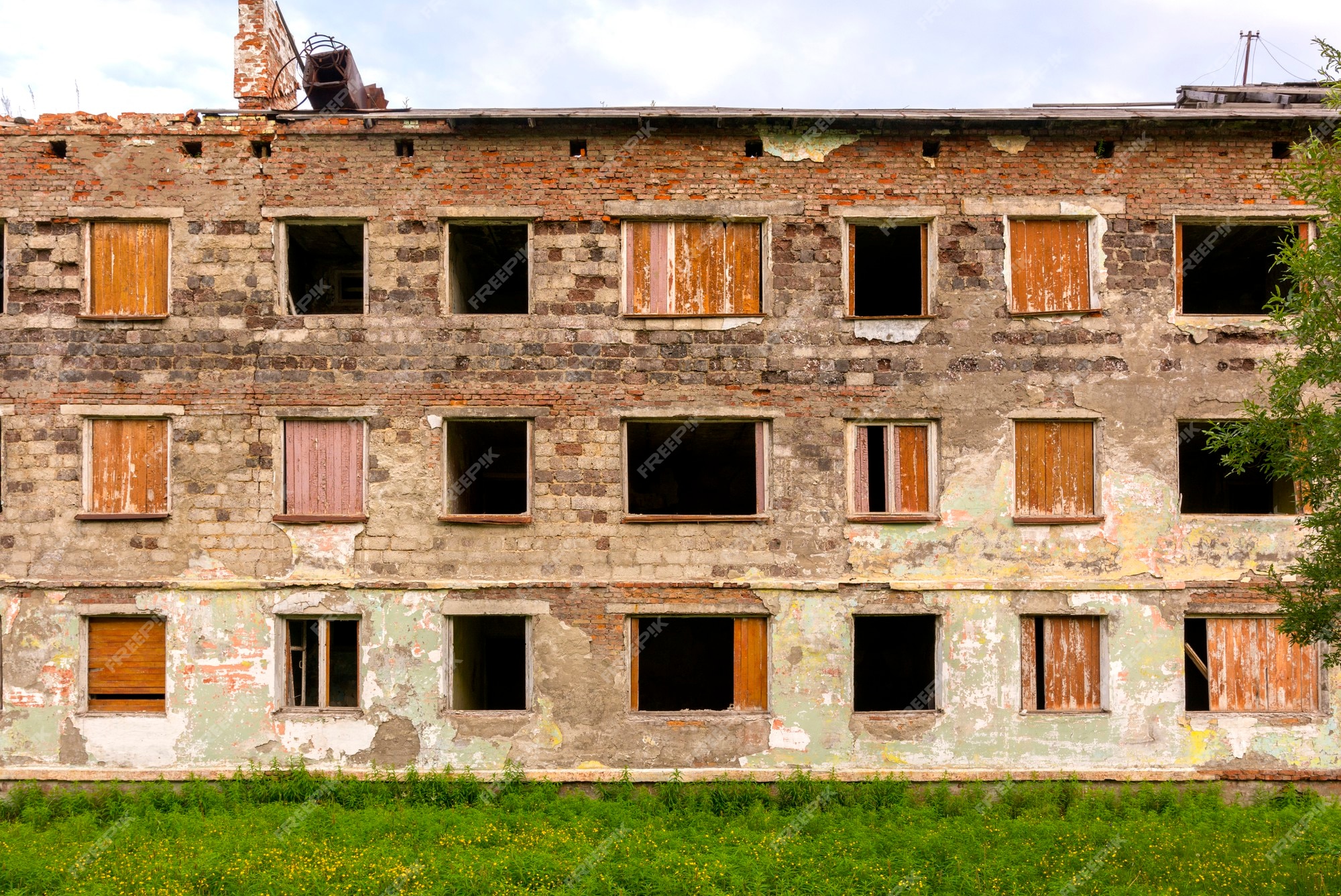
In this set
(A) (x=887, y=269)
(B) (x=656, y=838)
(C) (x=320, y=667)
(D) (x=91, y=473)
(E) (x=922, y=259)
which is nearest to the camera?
(B) (x=656, y=838)

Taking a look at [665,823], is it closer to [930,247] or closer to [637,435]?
[637,435]

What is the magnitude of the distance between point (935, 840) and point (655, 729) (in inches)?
151

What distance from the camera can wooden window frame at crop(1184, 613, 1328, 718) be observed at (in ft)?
37.8

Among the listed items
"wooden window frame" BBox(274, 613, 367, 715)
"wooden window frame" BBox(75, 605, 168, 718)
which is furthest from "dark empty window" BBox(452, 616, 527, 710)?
"wooden window frame" BBox(75, 605, 168, 718)

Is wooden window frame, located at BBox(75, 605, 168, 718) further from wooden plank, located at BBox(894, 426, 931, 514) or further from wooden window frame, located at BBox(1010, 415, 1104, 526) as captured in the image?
wooden window frame, located at BBox(1010, 415, 1104, 526)

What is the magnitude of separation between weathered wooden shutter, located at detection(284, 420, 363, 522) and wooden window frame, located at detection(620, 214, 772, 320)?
4245mm

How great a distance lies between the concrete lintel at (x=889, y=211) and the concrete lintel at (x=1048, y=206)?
493 mm

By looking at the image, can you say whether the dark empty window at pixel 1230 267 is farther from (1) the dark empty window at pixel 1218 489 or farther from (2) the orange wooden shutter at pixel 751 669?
(2) the orange wooden shutter at pixel 751 669

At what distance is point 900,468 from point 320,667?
862 cm

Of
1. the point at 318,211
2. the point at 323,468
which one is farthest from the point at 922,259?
the point at 323,468

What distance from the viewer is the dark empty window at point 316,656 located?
11.6 metres

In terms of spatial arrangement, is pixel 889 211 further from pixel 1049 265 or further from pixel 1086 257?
pixel 1086 257

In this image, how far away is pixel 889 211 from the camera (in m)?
12.0

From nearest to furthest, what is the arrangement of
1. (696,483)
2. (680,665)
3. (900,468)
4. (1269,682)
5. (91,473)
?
(1269,682)
(91,473)
(900,468)
(680,665)
(696,483)
